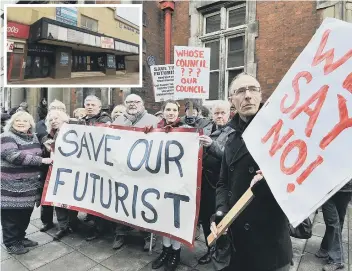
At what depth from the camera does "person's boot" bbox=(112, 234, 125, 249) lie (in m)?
3.11

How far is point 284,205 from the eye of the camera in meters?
1.03

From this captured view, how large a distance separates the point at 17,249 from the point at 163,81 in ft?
12.2

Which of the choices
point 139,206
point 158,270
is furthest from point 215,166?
point 158,270

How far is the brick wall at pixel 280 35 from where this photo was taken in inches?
223

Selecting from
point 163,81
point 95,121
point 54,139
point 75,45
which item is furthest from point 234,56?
point 54,139

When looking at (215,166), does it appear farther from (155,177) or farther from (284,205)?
(284,205)

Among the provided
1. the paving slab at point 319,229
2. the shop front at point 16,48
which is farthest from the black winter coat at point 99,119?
the paving slab at point 319,229

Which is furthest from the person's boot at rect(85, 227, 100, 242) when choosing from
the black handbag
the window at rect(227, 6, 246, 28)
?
the window at rect(227, 6, 246, 28)

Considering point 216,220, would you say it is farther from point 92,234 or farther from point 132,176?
point 92,234

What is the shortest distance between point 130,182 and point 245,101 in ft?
5.46

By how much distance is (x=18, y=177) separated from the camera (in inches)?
118

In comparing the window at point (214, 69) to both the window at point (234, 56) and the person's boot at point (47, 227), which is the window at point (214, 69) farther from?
the person's boot at point (47, 227)

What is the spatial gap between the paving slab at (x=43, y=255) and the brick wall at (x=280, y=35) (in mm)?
5313

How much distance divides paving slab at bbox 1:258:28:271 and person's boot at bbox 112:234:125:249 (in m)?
0.95
